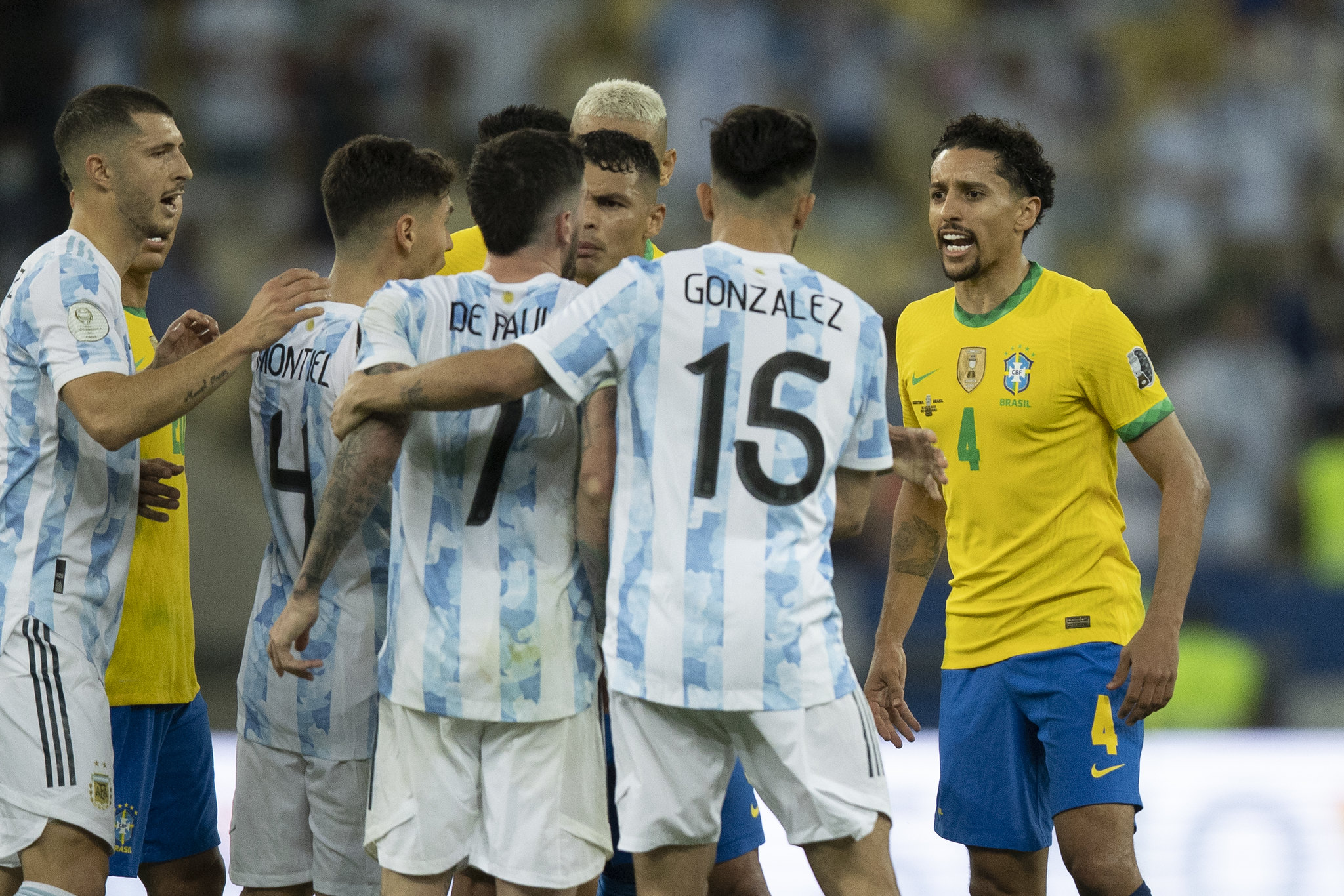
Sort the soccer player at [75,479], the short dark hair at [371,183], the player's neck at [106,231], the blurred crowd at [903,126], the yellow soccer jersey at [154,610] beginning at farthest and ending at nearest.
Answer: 1. the blurred crowd at [903,126]
2. the yellow soccer jersey at [154,610]
3. the short dark hair at [371,183]
4. the player's neck at [106,231]
5. the soccer player at [75,479]

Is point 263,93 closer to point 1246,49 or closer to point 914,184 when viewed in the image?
point 914,184

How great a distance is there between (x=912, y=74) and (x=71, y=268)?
8832 mm

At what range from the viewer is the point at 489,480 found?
327 cm

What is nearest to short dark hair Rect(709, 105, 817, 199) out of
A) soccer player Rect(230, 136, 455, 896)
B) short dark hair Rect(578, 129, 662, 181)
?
short dark hair Rect(578, 129, 662, 181)

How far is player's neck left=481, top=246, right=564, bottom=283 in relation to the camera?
10.9ft

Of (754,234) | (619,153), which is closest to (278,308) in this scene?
(619,153)

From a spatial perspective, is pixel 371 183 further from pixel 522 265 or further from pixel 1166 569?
pixel 1166 569

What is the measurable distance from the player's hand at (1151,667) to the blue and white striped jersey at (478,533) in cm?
145

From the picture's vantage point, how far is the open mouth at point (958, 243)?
4.23 metres

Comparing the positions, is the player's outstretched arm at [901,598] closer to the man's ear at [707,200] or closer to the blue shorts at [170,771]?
the man's ear at [707,200]

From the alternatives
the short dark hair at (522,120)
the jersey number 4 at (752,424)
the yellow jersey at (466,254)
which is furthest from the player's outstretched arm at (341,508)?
the short dark hair at (522,120)

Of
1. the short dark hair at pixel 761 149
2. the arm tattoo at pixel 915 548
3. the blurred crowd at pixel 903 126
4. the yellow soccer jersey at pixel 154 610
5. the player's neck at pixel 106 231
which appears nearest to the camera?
the short dark hair at pixel 761 149

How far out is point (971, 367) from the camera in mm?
4195

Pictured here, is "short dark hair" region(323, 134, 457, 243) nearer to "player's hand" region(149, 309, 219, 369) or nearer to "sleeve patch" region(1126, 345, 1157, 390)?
"player's hand" region(149, 309, 219, 369)
